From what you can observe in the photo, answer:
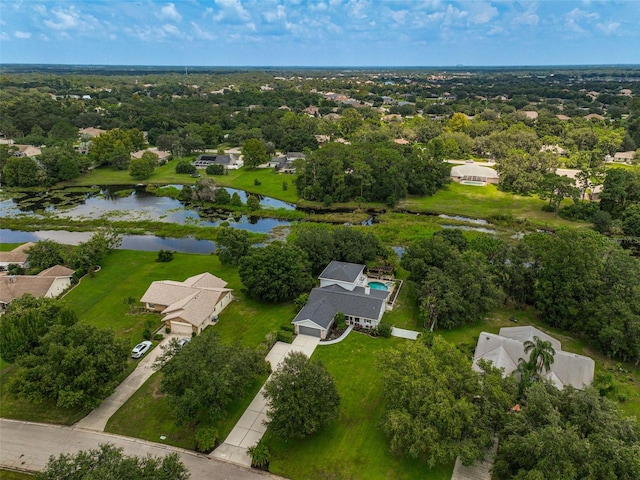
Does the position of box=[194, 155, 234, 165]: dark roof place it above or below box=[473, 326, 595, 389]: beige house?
above

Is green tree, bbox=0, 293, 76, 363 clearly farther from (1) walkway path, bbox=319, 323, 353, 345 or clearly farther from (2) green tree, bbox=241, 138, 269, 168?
(2) green tree, bbox=241, 138, 269, 168

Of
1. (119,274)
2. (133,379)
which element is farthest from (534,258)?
(119,274)

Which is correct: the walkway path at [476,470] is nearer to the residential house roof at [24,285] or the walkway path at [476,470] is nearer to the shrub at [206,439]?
the shrub at [206,439]

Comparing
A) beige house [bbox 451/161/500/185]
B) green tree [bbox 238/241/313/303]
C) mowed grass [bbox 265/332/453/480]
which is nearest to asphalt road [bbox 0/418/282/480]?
mowed grass [bbox 265/332/453/480]

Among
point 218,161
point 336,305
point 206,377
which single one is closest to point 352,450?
point 206,377

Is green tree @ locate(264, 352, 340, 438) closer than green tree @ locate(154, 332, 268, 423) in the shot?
Yes

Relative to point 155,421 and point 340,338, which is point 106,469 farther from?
point 340,338
